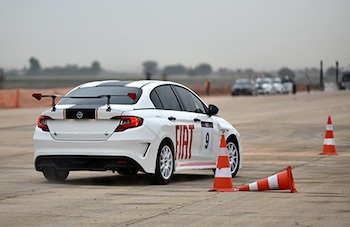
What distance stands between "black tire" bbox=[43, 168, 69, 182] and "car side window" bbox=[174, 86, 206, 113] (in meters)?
2.25

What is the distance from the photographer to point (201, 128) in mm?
11562

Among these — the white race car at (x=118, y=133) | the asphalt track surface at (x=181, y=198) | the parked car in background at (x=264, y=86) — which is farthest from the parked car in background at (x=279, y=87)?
the white race car at (x=118, y=133)

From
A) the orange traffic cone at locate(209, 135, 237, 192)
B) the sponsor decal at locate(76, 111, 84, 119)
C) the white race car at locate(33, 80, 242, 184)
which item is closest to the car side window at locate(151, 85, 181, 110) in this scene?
the white race car at locate(33, 80, 242, 184)

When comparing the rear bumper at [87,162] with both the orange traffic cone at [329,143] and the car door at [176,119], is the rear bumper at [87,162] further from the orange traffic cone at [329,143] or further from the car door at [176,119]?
the orange traffic cone at [329,143]

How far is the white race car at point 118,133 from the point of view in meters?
10.1

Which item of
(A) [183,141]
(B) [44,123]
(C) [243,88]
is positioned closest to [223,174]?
(A) [183,141]

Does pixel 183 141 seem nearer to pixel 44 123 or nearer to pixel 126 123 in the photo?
pixel 126 123

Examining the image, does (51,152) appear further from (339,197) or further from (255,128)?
(255,128)

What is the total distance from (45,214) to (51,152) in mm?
2568

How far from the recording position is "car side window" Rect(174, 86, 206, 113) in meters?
11.7

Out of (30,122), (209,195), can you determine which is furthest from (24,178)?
(30,122)

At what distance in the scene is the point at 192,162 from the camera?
11.3 meters

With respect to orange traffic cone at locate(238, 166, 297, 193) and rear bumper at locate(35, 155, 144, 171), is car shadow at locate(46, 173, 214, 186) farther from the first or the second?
orange traffic cone at locate(238, 166, 297, 193)

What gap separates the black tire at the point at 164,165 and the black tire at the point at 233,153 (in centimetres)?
150
